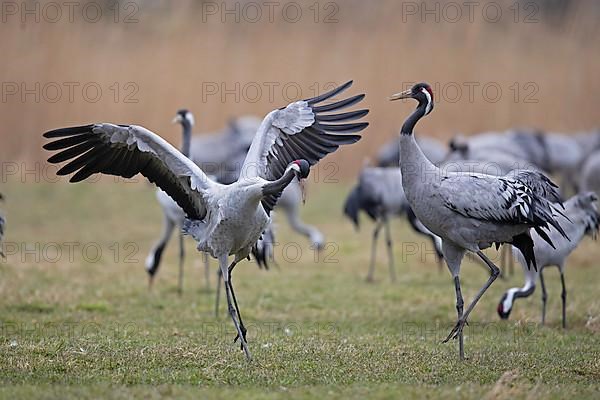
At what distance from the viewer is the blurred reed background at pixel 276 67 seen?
15906mm

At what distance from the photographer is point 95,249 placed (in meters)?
11.9

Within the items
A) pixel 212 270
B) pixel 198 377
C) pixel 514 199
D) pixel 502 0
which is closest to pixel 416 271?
pixel 212 270

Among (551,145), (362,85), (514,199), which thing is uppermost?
(362,85)

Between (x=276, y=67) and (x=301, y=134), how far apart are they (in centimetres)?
1015

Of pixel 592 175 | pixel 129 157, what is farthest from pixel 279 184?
pixel 592 175

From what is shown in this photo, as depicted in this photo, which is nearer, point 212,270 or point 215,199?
point 215,199

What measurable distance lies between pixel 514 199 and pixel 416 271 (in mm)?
4935

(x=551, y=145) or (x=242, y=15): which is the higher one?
(x=242, y=15)

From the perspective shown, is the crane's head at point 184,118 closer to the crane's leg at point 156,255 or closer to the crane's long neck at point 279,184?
the crane's leg at point 156,255

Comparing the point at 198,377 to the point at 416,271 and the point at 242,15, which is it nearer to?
the point at 416,271

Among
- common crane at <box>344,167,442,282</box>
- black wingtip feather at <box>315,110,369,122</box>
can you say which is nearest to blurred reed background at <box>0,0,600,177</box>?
common crane at <box>344,167,442,282</box>

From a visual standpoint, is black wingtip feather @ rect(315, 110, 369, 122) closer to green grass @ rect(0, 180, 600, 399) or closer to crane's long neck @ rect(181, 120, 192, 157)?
green grass @ rect(0, 180, 600, 399)

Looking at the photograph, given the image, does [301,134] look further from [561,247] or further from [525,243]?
[561,247]

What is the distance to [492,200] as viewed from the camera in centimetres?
607
